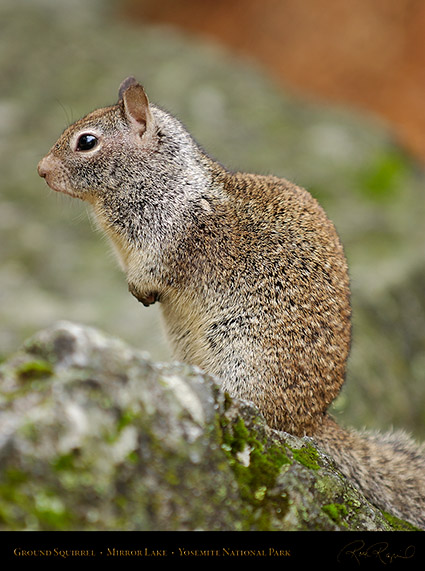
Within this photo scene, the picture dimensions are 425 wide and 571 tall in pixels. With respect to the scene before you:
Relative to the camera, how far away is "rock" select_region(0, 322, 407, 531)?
2871 millimetres

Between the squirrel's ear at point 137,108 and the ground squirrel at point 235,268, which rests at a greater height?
the squirrel's ear at point 137,108

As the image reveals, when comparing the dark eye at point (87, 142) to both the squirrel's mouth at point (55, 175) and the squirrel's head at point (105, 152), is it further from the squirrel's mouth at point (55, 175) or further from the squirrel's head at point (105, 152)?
the squirrel's mouth at point (55, 175)

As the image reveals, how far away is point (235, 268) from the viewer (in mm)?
5109

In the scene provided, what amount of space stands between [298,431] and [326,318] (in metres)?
0.79

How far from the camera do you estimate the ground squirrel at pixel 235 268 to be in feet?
15.8

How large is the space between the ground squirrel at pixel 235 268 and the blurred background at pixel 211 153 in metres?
0.74

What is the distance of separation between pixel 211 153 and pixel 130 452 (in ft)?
26.4

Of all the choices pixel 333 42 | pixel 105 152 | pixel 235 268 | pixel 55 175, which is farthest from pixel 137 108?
pixel 333 42

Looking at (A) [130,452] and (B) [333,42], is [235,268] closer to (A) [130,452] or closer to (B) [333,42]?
(A) [130,452]
